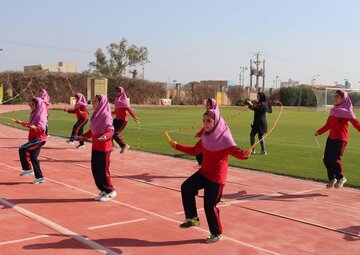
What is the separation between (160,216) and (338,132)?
14.7 ft

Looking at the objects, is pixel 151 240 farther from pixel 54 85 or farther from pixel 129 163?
pixel 54 85

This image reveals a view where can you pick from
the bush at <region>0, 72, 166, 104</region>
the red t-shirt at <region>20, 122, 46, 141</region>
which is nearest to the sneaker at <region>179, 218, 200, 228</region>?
the red t-shirt at <region>20, 122, 46, 141</region>

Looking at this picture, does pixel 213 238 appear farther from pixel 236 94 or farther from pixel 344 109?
pixel 236 94

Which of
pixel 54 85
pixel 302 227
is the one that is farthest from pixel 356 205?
pixel 54 85

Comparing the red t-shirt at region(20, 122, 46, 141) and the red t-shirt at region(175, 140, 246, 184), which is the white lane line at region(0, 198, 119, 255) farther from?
the red t-shirt at region(20, 122, 46, 141)

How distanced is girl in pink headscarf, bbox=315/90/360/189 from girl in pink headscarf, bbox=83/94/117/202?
454 centimetres

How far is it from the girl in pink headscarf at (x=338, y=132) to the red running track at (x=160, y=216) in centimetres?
44

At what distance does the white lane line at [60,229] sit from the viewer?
5.91 meters

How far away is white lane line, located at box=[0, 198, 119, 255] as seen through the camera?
5.91 metres

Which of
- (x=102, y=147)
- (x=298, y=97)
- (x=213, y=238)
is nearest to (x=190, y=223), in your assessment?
(x=213, y=238)

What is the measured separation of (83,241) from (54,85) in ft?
174

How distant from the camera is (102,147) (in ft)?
28.4

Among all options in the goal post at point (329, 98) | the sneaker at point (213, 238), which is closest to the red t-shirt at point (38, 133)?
the sneaker at point (213, 238)

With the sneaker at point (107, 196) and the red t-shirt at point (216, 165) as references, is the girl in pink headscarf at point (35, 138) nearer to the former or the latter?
the sneaker at point (107, 196)
